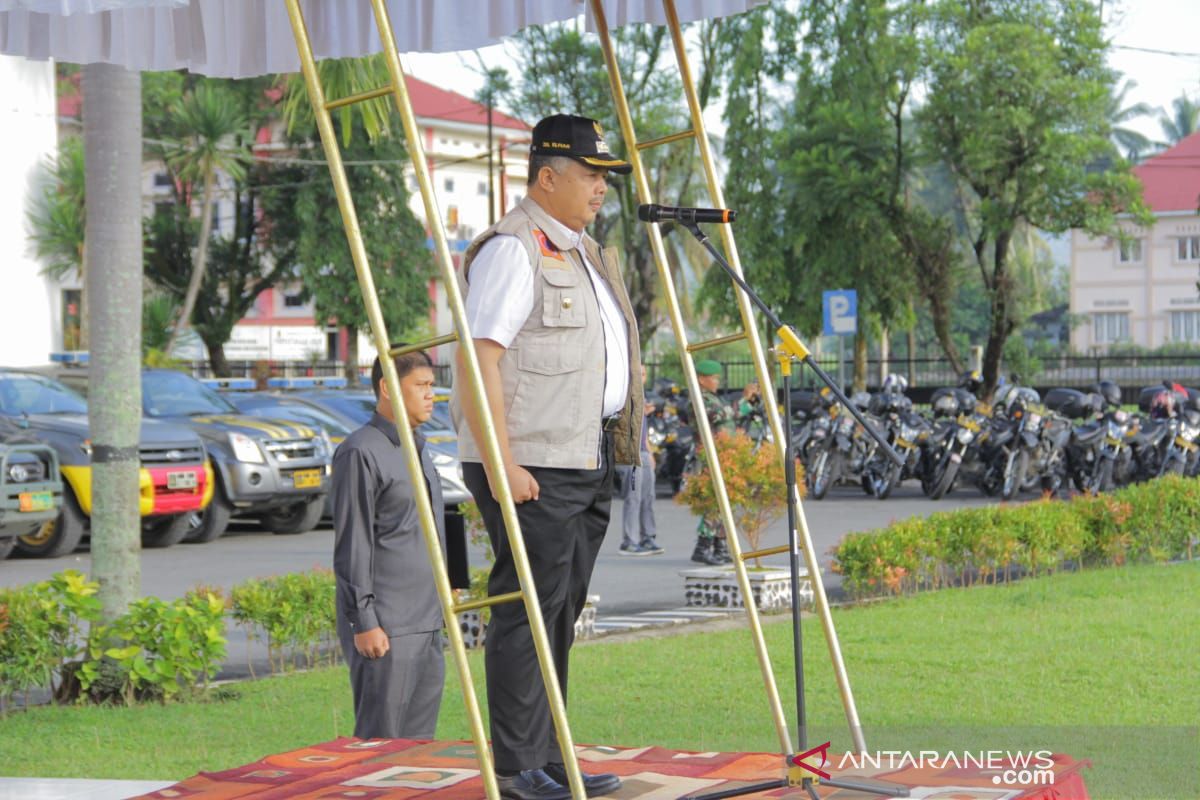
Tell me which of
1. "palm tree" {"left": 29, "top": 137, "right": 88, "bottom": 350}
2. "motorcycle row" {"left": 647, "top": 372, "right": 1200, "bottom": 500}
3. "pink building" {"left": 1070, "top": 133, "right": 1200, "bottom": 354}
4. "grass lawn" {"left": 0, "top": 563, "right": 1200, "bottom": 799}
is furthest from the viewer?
"pink building" {"left": 1070, "top": 133, "right": 1200, "bottom": 354}

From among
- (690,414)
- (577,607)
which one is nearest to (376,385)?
(577,607)

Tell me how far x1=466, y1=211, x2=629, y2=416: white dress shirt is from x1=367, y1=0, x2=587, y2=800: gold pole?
0.79ft

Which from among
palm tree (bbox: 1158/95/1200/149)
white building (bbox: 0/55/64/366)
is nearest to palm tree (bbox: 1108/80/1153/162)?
palm tree (bbox: 1158/95/1200/149)

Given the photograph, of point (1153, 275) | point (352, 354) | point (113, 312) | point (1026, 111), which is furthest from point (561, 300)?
point (1153, 275)

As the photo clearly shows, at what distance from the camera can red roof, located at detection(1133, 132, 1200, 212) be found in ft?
210

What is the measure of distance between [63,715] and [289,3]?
16.0ft

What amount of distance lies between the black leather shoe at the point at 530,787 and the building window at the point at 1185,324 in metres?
66.9

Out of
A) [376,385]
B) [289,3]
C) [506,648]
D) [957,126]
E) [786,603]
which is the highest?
[957,126]

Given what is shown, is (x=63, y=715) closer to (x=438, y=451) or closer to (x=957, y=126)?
(x=438, y=451)

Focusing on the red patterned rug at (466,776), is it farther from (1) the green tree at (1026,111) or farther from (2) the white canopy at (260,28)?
(1) the green tree at (1026,111)

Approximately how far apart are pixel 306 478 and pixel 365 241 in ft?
94.5

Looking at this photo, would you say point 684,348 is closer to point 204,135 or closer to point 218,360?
point 204,135

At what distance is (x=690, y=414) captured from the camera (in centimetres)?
2572

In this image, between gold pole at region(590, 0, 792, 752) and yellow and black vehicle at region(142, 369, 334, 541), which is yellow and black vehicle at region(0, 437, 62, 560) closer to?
yellow and black vehicle at region(142, 369, 334, 541)
